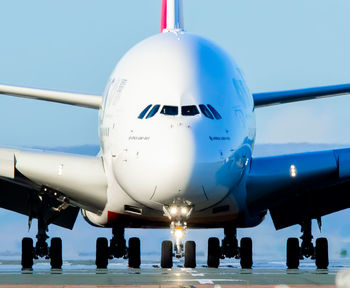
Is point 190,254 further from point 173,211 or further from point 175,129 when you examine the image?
point 175,129

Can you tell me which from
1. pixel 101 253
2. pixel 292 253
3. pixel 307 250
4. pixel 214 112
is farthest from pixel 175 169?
pixel 307 250

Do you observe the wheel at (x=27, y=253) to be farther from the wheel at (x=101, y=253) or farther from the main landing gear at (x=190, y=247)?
the main landing gear at (x=190, y=247)

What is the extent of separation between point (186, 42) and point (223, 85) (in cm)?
189

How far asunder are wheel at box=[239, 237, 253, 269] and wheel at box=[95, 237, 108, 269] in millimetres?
3948

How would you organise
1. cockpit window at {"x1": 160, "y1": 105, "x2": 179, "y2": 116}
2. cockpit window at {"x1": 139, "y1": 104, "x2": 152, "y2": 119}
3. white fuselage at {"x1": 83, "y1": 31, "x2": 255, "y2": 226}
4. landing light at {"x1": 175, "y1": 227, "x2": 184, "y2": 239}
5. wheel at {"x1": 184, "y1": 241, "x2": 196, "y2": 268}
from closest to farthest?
white fuselage at {"x1": 83, "y1": 31, "x2": 255, "y2": 226} < cockpit window at {"x1": 160, "y1": 105, "x2": 179, "y2": 116} < cockpit window at {"x1": 139, "y1": 104, "x2": 152, "y2": 119} < landing light at {"x1": 175, "y1": 227, "x2": 184, "y2": 239} < wheel at {"x1": 184, "y1": 241, "x2": 196, "y2": 268}

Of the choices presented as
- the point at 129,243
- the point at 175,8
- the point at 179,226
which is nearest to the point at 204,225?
the point at 129,243

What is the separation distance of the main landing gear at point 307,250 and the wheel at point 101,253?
5.32 meters

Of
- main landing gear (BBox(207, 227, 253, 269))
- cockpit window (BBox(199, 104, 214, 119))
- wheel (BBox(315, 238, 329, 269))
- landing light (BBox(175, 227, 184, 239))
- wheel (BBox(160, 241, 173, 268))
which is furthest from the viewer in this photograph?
main landing gear (BBox(207, 227, 253, 269))

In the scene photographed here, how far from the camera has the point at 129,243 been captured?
32.2 meters

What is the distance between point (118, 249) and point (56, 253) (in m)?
1.95

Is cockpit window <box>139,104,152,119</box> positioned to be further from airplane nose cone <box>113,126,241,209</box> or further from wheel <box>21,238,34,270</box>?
wheel <box>21,238,34,270</box>

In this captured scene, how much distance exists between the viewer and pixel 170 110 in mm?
25516

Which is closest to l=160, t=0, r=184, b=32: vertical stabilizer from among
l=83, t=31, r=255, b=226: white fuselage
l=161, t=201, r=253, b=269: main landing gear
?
l=83, t=31, r=255, b=226: white fuselage

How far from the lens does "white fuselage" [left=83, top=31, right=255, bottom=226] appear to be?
81.6 feet
